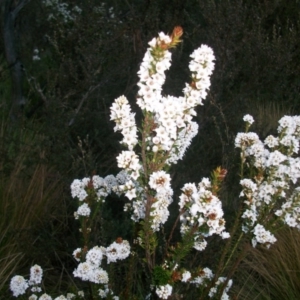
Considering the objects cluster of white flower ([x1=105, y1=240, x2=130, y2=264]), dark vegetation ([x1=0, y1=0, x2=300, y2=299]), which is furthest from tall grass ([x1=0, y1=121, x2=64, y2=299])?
cluster of white flower ([x1=105, y1=240, x2=130, y2=264])

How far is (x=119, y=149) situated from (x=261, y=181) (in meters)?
1.84

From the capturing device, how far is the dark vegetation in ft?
13.3

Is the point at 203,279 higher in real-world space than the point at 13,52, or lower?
lower

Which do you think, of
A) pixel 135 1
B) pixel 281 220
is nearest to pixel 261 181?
pixel 281 220

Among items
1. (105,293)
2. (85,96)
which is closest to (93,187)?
(105,293)

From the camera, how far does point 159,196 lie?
277 centimetres

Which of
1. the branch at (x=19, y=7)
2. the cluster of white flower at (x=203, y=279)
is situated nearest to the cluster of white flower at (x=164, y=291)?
the cluster of white flower at (x=203, y=279)

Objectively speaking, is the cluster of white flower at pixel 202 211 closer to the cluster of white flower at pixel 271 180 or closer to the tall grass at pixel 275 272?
the cluster of white flower at pixel 271 180

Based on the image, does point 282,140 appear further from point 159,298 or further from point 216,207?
point 159,298

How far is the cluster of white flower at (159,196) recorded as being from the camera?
249 cm

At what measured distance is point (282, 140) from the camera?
10.1 ft

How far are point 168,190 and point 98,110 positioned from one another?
245cm

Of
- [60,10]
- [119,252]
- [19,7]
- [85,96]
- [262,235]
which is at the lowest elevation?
[119,252]

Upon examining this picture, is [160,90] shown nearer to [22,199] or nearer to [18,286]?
[18,286]
